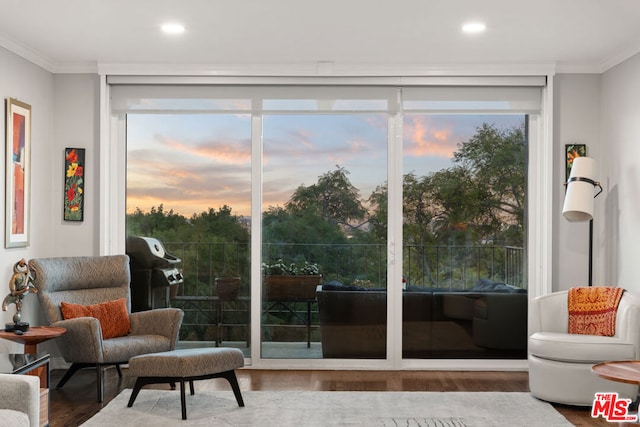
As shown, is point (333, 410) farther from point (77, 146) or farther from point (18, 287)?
point (77, 146)

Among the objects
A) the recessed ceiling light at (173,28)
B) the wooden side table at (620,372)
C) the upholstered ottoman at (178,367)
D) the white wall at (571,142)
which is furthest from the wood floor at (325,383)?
the recessed ceiling light at (173,28)

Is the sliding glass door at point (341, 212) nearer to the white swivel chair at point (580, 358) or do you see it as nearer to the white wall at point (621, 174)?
the white wall at point (621, 174)

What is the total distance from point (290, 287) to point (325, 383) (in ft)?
3.15

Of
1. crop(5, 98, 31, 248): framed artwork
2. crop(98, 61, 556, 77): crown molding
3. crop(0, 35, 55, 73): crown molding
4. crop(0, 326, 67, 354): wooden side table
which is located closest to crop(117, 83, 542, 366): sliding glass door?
crop(98, 61, 556, 77): crown molding

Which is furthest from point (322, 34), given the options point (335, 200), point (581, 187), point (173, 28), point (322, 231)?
point (581, 187)

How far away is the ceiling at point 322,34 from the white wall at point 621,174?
0.63ft

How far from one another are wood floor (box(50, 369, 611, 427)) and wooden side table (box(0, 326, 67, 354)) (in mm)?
409

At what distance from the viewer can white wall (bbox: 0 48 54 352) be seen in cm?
555

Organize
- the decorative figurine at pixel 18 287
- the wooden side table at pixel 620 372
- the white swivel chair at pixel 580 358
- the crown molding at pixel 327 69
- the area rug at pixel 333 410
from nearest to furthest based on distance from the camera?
Result: the wooden side table at pixel 620 372 < the area rug at pixel 333 410 < the white swivel chair at pixel 580 358 < the decorative figurine at pixel 18 287 < the crown molding at pixel 327 69

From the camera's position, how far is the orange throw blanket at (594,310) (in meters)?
5.35

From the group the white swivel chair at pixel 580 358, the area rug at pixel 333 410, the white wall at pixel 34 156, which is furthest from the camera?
the white wall at pixel 34 156

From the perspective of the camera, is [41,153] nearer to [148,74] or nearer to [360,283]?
[148,74]

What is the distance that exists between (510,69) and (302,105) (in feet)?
5.70

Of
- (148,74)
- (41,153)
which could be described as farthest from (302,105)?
(41,153)
